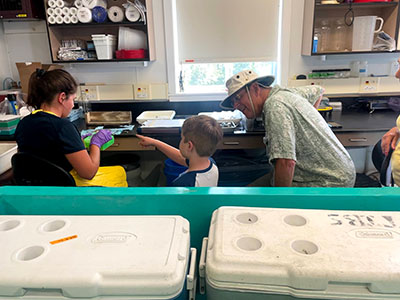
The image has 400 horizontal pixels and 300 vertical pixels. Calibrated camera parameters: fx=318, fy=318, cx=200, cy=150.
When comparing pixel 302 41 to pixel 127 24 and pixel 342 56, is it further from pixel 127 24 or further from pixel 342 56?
pixel 127 24

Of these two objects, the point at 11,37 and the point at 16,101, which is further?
the point at 11,37

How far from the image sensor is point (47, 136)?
4.94 ft

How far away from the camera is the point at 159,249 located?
2.40 feet

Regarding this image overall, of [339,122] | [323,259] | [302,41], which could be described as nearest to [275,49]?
[302,41]

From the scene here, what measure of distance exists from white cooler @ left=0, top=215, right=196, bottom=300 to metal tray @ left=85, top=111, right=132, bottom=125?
2.00 m

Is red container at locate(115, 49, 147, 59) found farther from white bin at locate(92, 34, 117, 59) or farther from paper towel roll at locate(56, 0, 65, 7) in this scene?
paper towel roll at locate(56, 0, 65, 7)

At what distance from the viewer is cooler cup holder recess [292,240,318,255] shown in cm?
74

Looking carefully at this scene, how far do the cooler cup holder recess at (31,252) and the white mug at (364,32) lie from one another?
2789 mm

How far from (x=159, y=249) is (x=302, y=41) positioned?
2685 millimetres

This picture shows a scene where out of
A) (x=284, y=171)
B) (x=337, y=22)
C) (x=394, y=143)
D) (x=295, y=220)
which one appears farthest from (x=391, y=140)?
(x=337, y=22)

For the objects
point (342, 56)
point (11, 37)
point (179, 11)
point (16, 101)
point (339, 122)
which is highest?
point (179, 11)

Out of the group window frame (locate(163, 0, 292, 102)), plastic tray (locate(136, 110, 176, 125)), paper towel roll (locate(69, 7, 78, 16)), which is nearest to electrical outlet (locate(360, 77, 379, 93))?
window frame (locate(163, 0, 292, 102))

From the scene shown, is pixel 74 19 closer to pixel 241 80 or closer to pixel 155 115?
pixel 155 115

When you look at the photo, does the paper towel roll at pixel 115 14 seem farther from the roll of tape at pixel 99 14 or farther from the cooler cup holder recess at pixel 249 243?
the cooler cup holder recess at pixel 249 243
